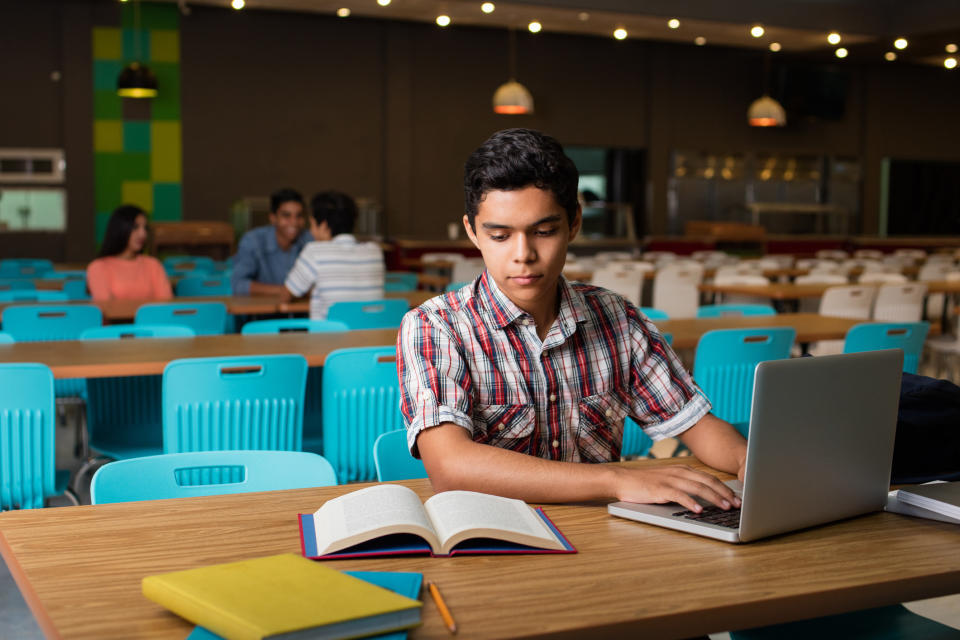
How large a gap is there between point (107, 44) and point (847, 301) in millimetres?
9158

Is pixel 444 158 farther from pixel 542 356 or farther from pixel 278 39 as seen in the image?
pixel 542 356

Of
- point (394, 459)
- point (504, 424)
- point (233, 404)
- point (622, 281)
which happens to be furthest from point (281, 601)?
point (622, 281)

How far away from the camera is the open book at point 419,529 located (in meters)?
1.26

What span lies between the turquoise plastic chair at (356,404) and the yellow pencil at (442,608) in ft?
5.85

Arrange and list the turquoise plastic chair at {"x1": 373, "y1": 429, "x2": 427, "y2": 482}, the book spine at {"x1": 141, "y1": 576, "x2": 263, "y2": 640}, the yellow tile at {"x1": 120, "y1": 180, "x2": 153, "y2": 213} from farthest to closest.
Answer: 1. the yellow tile at {"x1": 120, "y1": 180, "x2": 153, "y2": 213}
2. the turquoise plastic chair at {"x1": 373, "y1": 429, "x2": 427, "y2": 482}
3. the book spine at {"x1": 141, "y1": 576, "x2": 263, "y2": 640}

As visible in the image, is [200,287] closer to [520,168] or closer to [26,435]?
[26,435]

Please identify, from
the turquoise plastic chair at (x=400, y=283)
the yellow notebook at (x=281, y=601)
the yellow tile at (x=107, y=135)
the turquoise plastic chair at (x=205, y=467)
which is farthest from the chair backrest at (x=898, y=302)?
the yellow tile at (x=107, y=135)

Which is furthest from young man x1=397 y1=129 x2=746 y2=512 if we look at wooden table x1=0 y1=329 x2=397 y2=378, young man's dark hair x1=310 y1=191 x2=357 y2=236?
young man's dark hair x1=310 y1=191 x2=357 y2=236

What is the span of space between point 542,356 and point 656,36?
467 inches

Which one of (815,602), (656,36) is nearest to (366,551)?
(815,602)

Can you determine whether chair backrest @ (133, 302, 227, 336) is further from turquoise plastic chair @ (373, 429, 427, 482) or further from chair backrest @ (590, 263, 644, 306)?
chair backrest @ (590, 263, 644, 306)

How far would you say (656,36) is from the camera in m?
12.8

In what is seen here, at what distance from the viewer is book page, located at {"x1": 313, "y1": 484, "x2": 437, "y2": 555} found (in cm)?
125

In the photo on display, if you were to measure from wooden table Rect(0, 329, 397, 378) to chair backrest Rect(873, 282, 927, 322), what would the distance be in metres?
3.80
